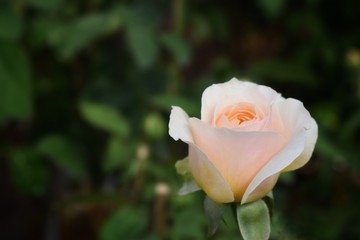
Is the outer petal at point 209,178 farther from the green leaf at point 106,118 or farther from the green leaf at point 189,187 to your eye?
the green leaf at point 106,118

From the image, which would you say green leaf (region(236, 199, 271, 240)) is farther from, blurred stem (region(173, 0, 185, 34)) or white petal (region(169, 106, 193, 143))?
blurred stem (region(173, 0, 185, 34))

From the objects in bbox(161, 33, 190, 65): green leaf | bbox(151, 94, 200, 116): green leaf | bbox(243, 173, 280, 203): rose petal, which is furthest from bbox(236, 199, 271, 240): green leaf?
bbox(161, 33, 190, 65): green leaf

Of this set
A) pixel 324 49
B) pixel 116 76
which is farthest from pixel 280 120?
pixel 324 49

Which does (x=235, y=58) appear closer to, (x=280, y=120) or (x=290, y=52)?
(x=290, y=52)

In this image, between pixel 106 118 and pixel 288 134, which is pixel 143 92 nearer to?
pixel 106 118

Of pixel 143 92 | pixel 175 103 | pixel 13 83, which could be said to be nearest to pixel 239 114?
pixel 175 103

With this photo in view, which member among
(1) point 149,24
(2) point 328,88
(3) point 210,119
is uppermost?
(3) point 210,119

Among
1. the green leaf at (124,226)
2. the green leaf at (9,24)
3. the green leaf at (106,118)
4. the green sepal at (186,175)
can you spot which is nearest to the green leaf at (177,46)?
the green leaf at (106,118)
